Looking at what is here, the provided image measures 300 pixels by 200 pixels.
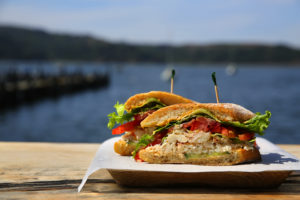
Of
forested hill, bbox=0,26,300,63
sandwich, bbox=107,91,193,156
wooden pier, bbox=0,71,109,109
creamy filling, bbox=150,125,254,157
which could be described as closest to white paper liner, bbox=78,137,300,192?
creamy filling, bbox=150,125,254,157

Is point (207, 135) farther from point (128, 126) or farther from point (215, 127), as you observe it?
point (128, 126)

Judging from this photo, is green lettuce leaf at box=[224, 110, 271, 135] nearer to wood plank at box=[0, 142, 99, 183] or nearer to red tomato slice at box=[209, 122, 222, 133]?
red tomato slice at box=[209, 122, 222, 133]

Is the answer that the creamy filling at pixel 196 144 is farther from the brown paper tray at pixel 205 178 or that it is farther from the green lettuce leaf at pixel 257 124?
the brown paper tray at pixel 205 178

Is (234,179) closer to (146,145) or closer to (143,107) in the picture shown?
(146,145)

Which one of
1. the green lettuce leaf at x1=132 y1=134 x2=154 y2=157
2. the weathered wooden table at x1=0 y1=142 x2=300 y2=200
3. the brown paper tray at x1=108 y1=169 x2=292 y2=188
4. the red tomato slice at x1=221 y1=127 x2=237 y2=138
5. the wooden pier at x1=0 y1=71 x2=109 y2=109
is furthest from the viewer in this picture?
the wooden pier at x1=0 y1=71 x2=109 y2=109

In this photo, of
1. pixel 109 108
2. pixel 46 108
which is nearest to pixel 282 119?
pixel 109 108

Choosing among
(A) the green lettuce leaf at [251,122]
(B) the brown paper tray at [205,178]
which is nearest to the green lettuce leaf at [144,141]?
(A) the green lettuce leaf at [251,122]

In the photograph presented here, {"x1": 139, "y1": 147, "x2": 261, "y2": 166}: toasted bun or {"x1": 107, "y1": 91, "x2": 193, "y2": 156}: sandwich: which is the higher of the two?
{"x1": 107, "y1": 91, "x2": 193, "y2": 156}: sandwich

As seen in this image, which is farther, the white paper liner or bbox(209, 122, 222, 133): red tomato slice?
bbox(209, 122, 222, 133): red tomato slice
